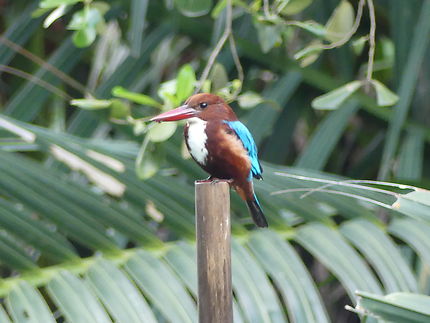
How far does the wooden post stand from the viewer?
89 centimetres

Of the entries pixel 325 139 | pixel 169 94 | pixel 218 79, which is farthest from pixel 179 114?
pixel 325 139

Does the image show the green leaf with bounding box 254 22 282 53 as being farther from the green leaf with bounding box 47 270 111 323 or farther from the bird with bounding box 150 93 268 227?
the green leaf with bounding box 47 270 111 323

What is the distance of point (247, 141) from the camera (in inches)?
45.9

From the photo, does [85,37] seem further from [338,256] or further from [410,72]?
[410,72]

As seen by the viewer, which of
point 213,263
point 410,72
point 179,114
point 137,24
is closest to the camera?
point 213,263

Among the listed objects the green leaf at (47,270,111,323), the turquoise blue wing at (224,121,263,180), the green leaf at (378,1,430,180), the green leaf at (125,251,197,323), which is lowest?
the green leaf at (47,270,111,323)

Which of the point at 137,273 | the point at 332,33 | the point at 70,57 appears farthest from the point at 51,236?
the point at 70,57

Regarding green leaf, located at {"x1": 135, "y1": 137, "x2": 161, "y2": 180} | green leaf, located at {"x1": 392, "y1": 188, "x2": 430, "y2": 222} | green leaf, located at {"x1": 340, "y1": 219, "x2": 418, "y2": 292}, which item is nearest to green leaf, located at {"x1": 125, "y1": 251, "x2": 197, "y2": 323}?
green leaf, located at {"x1": 135, "y1": 137, "x2": 161, "y2": 180}

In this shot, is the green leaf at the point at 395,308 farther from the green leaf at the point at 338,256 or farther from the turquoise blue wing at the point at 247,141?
the green leaf at the point at 338,256

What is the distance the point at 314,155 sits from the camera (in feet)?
7.02

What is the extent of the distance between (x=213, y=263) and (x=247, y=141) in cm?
30

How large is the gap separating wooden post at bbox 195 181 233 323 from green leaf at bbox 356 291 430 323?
245mm

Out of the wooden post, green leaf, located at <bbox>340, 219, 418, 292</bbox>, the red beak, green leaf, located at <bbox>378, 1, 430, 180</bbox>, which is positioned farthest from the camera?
green leaf, located at <bbox>378, 1, 430, 180</bbox>

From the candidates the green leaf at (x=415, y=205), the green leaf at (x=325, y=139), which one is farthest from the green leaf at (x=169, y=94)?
the green leaf at (x=325, y=139)
